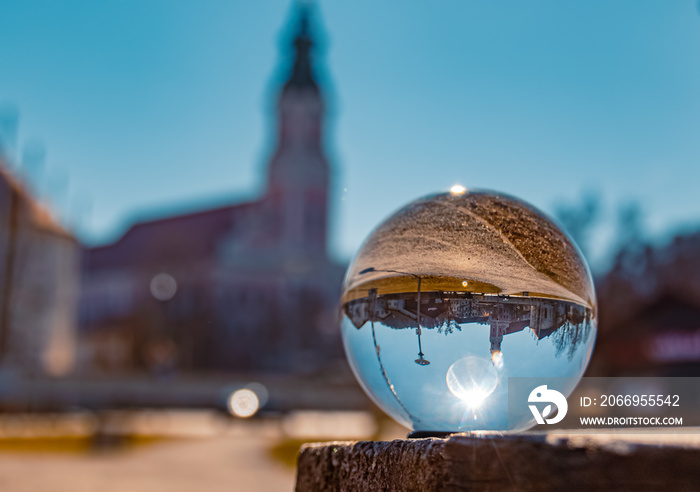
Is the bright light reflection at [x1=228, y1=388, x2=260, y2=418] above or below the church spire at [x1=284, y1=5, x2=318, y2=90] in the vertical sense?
below

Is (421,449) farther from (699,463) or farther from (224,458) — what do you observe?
(224,458)

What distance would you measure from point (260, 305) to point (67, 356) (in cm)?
1922

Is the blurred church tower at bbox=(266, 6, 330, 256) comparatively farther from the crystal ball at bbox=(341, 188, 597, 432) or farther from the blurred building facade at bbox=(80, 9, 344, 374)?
the crystal ball at bbox=(341, 188, 597, 432)

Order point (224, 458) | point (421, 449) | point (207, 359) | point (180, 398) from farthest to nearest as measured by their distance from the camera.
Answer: point (207, 359) < point (180, 398) < point (224, 458) < point (421, 449)

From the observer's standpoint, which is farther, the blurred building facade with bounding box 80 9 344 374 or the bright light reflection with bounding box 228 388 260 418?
the blurred building facade with bounding box 80 9 344 374

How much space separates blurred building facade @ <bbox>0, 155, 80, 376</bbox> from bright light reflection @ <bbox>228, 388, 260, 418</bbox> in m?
21.2

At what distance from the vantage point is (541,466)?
1430 millimetres

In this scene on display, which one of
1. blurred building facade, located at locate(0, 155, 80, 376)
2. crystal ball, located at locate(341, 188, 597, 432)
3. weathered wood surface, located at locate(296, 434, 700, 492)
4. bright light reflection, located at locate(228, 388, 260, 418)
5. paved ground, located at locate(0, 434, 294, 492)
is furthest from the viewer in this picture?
blurred building facade, located at locate(0, 155, 80, 376)

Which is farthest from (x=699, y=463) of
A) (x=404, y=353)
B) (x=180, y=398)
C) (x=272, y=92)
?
(x=272, y=92)

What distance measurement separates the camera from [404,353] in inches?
78.5

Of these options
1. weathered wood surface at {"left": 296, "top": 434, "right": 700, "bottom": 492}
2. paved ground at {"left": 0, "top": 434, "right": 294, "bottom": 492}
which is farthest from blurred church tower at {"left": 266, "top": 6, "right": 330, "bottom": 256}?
weathered wood surface at {"left": 296, "top": 434, "right": 700, "bottom": 492}

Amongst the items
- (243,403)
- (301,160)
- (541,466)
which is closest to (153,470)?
(541,466)

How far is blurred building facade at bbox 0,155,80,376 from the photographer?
45375 millimetres

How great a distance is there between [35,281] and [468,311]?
175 ft
